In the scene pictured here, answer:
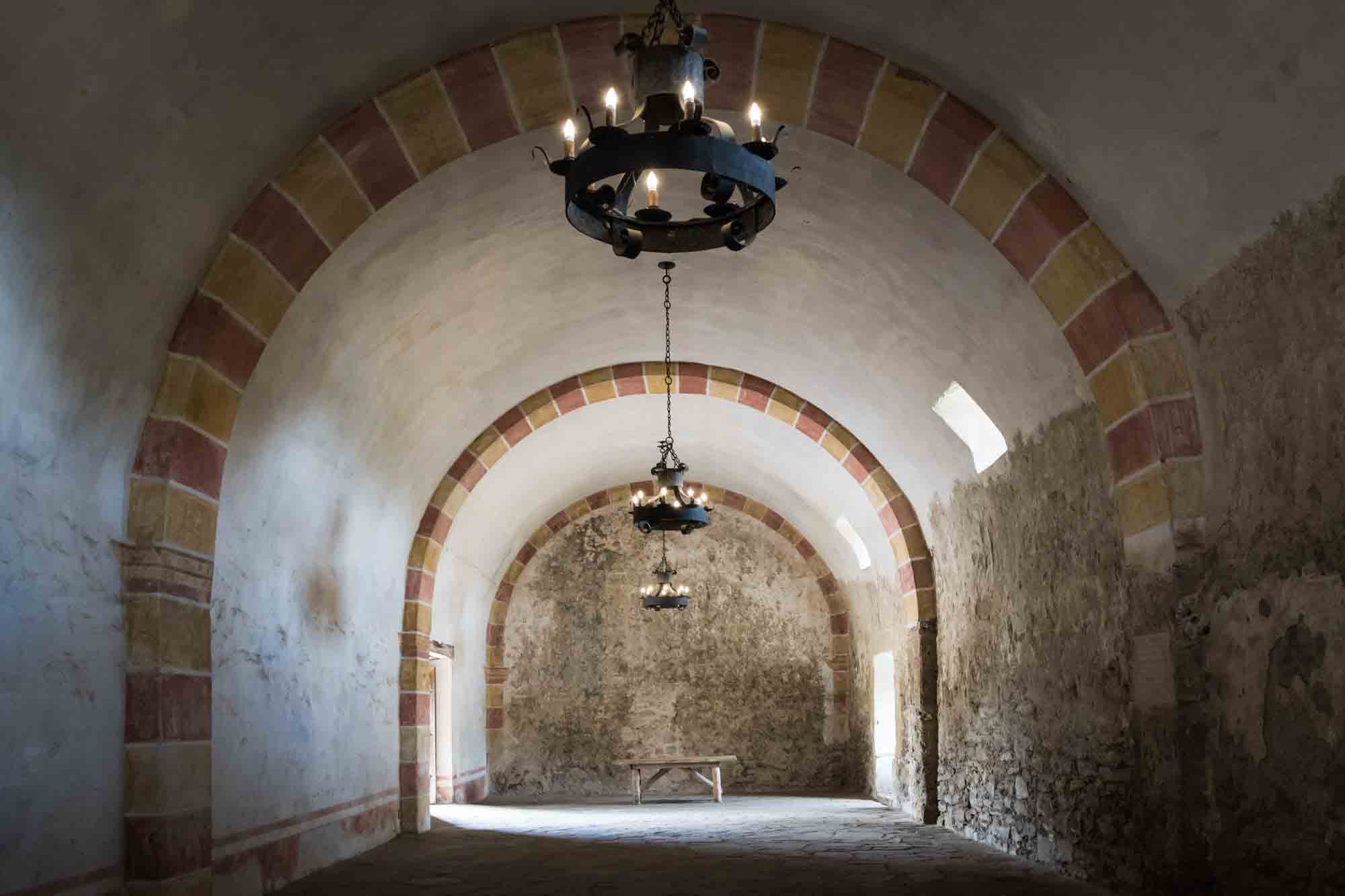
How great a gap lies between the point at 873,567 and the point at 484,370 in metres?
5.27

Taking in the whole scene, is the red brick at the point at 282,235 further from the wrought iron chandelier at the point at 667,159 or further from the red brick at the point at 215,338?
the wrought iron chandelier at the point at 667,159

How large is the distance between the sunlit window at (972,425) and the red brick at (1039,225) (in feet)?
7.95

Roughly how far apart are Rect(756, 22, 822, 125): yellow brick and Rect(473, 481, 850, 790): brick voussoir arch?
418 inches

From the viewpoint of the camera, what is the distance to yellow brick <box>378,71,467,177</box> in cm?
595

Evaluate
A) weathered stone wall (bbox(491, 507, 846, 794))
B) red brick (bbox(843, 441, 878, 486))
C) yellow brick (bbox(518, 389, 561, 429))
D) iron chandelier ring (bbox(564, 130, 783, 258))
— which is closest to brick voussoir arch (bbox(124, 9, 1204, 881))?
iron chandelier ring (bbox(564, 130, 783, 258))

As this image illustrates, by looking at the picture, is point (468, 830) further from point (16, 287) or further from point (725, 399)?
point (16, 287)

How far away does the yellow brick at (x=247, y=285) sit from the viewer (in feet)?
19.1

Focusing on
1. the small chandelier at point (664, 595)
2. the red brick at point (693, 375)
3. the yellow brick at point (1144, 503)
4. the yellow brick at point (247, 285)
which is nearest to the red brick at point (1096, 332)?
the yellow brick at point (1144, 503)

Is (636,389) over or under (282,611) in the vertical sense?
over

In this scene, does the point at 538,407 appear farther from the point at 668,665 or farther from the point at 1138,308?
the point at 1138,308

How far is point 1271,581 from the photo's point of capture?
194 inches

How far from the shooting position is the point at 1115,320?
19.1ft

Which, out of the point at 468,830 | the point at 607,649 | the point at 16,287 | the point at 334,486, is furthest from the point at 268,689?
the point at 607,649

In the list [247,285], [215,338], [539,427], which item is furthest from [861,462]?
[215,338]
